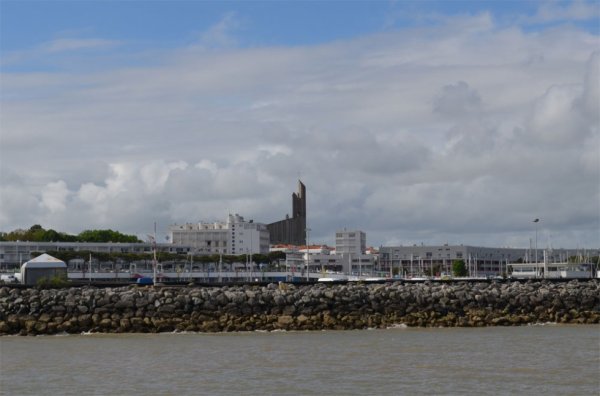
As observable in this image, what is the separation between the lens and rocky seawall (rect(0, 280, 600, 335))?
36594mm

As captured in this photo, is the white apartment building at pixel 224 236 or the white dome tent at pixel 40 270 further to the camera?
the white apartment building at pixel 224 236

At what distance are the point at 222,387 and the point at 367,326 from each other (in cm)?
1615

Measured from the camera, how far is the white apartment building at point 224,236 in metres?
177

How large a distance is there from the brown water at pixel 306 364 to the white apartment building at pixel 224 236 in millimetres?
139831

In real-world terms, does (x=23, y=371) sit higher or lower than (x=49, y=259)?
lower

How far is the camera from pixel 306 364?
25734 mm

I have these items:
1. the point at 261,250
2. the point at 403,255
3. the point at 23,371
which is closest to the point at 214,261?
the point at 261,250

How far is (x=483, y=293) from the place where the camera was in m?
40.9

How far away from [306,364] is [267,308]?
1197cm

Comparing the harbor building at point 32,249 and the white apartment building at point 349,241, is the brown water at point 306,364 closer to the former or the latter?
the harbor building at point 32,249

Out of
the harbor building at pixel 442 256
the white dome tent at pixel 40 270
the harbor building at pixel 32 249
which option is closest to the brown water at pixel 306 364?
the white dome tent at pixel 40 270

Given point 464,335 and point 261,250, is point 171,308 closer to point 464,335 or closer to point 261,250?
point 464,335

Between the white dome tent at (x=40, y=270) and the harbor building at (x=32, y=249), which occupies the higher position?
the harbor building at (x=32, y=249)

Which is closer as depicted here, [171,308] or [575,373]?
[575,373]
